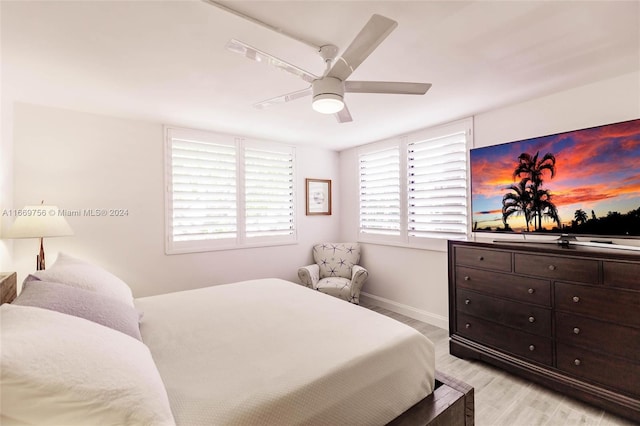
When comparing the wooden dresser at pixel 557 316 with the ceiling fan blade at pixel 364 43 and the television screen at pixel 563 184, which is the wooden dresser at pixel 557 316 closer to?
the television screen at pixel 563 184

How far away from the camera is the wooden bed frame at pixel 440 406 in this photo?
1395 mm

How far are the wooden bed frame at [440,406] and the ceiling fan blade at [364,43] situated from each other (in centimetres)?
179

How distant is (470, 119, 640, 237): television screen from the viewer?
6.92 ft

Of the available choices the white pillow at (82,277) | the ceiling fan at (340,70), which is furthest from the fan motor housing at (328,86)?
the white pillow at (82,277)

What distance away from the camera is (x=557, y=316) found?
2.15 metres

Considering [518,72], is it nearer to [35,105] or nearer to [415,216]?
[415,216]

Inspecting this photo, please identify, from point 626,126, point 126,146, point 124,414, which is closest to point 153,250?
point 126,146

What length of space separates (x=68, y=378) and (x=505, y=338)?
2860mm

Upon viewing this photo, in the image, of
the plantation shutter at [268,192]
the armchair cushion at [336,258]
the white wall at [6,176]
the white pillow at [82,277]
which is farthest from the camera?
the armchair cushion at [336,258]

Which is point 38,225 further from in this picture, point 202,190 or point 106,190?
point 202,190

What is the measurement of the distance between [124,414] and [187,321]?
1.06 meters

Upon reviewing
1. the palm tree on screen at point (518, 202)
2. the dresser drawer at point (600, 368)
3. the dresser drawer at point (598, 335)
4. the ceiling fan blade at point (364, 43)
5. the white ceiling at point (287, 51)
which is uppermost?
the white ceiling at point (287, 51)

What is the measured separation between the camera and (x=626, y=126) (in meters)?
2.07

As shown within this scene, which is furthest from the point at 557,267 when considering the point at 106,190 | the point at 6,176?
the point at 6,176
